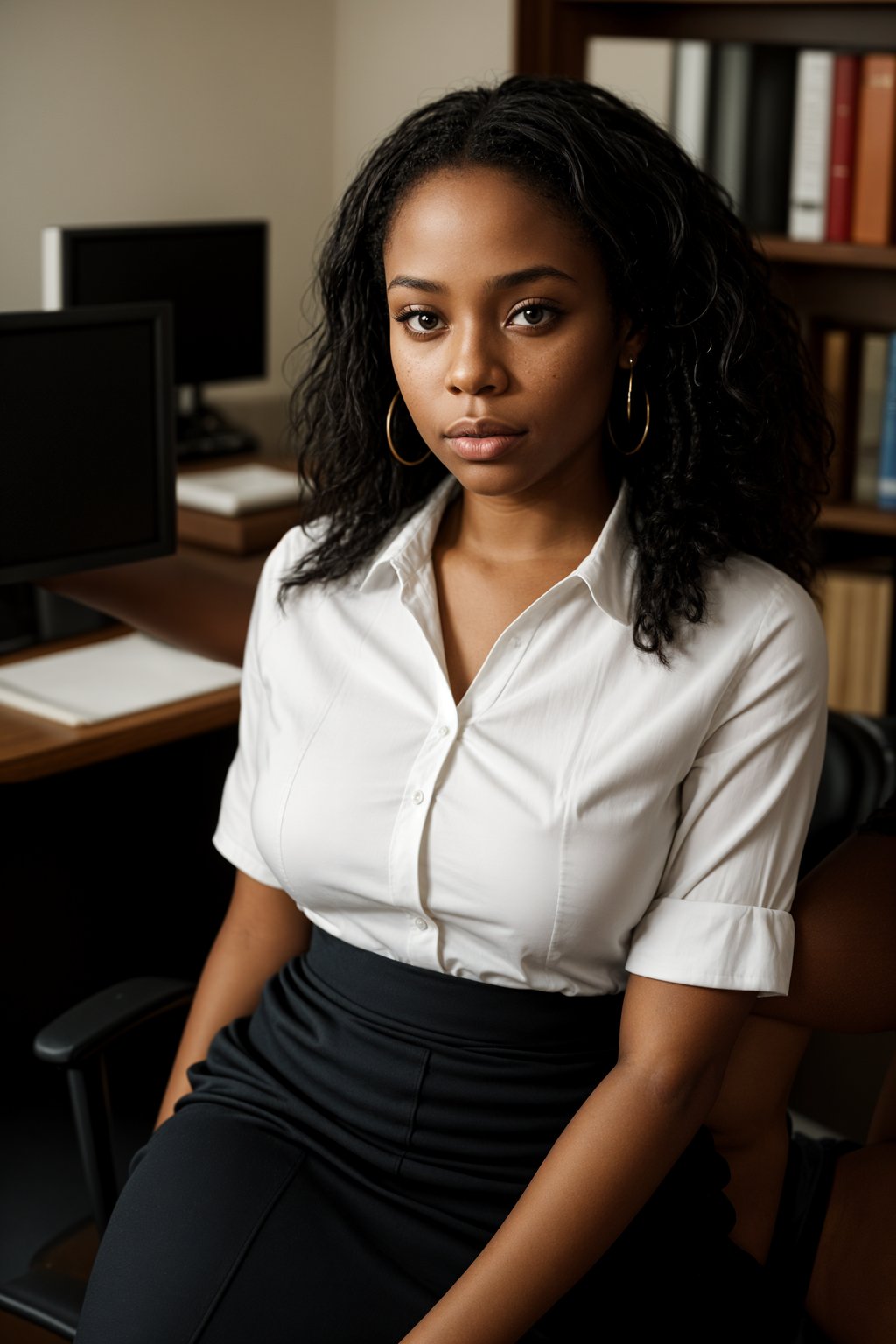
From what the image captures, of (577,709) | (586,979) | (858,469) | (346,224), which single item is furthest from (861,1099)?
(858,469)

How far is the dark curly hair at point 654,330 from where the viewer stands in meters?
1.11

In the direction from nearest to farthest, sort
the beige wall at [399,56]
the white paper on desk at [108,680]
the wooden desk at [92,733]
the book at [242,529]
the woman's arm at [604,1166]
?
the woman's arm at [604,1166], the wooden desk at [92,733], the white paper on desk at [108,680], the book at [242,529], the beige wall at [399,56]

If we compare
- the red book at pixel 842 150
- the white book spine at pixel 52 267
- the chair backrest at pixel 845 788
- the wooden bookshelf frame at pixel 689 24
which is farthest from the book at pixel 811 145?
the chair backrest at pixel 845 788

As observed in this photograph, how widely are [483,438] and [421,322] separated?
11 cm

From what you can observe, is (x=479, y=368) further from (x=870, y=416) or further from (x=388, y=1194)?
(x=870, y=416)

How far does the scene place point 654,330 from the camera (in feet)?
3.86

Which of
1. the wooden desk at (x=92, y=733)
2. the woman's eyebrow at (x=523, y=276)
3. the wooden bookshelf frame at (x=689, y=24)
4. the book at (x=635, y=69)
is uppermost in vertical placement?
the wooden bookshelf frame at (x=689, y=24)

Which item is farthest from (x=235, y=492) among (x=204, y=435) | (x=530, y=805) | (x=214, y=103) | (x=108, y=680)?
(x=530, y=805)

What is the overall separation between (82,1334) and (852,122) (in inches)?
89.4

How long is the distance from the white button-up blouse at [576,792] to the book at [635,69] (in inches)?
70.8

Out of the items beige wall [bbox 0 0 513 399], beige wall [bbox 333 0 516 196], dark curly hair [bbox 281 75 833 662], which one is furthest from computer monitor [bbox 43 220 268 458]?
dark curly hair [bbox 281 75 833 662]

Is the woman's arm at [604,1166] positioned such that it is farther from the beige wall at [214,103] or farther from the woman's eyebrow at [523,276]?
the beige wall at [214,103]

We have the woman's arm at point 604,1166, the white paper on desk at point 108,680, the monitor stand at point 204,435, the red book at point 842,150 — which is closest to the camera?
the woman's arm at point 604,1166

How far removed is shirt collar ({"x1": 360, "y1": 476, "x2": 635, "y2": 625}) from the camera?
116 cm
